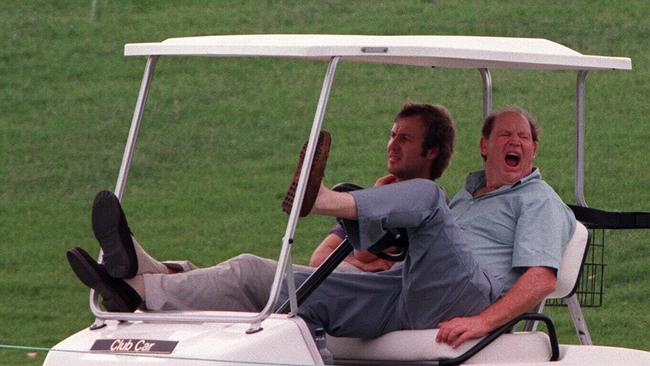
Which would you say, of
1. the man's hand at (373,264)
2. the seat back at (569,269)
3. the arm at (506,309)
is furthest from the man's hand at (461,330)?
the man's hand at (373,264)

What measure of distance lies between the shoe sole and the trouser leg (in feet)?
0.54

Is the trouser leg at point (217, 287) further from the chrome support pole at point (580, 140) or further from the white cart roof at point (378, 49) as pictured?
the chrome support pole at point (580, 140)

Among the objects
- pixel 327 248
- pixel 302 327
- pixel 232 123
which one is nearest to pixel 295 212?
pixel 302 327

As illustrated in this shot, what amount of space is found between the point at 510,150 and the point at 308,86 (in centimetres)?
1036

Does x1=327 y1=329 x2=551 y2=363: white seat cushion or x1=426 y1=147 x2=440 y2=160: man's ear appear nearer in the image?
x1=327 y1=329 x2=551 y2=363: white seat cushion

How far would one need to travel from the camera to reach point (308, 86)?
1627 centimetres

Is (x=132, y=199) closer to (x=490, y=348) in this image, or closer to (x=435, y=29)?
(x=435, y=29)

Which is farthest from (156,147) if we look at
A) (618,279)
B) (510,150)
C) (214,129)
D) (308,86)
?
(510,150)

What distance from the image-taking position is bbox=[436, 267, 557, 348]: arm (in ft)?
17.7

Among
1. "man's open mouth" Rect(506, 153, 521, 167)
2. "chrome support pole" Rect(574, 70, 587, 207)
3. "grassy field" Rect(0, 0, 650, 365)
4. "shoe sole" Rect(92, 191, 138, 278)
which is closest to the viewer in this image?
"shoe sole" Rect(92, 191, 138, 278)

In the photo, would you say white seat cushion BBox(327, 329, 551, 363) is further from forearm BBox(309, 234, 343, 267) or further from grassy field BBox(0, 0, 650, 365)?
grassy field BBox(0, 0, 650, 365)

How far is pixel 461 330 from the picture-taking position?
17.7 ft

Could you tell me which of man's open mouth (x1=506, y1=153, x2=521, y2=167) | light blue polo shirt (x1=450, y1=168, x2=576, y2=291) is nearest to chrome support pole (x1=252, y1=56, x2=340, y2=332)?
light blue polo shirt (x1=450, y1=168, x2=576, y2=291)

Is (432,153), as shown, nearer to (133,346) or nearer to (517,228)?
(517,228)
